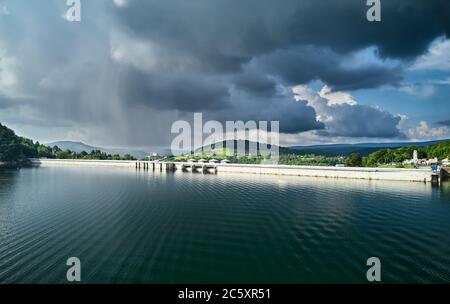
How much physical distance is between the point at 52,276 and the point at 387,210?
43.4m

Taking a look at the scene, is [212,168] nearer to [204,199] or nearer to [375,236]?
[204,199]

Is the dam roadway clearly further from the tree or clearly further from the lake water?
the lake water

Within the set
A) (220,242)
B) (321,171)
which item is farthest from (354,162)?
(220,242)

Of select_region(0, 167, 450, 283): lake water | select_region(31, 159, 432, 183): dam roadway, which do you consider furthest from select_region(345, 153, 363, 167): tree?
select_region(0, 167, 450, 283): lake water

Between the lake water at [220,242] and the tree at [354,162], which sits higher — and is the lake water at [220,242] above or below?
below

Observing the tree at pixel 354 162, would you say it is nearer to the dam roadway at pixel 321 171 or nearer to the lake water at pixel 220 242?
the dam roadway at pixel 321 171

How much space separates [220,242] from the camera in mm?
27391

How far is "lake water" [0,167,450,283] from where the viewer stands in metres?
20.4

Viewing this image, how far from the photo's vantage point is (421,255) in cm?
2438

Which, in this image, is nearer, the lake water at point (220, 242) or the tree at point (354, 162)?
the lake water at point (220, 242)

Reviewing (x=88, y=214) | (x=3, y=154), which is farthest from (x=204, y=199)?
(x=3, y=154)

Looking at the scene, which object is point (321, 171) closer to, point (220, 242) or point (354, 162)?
point (354, 162)

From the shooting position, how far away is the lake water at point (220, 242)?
20359 mm

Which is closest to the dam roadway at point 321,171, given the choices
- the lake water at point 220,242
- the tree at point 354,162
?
the tree at point 354,162
